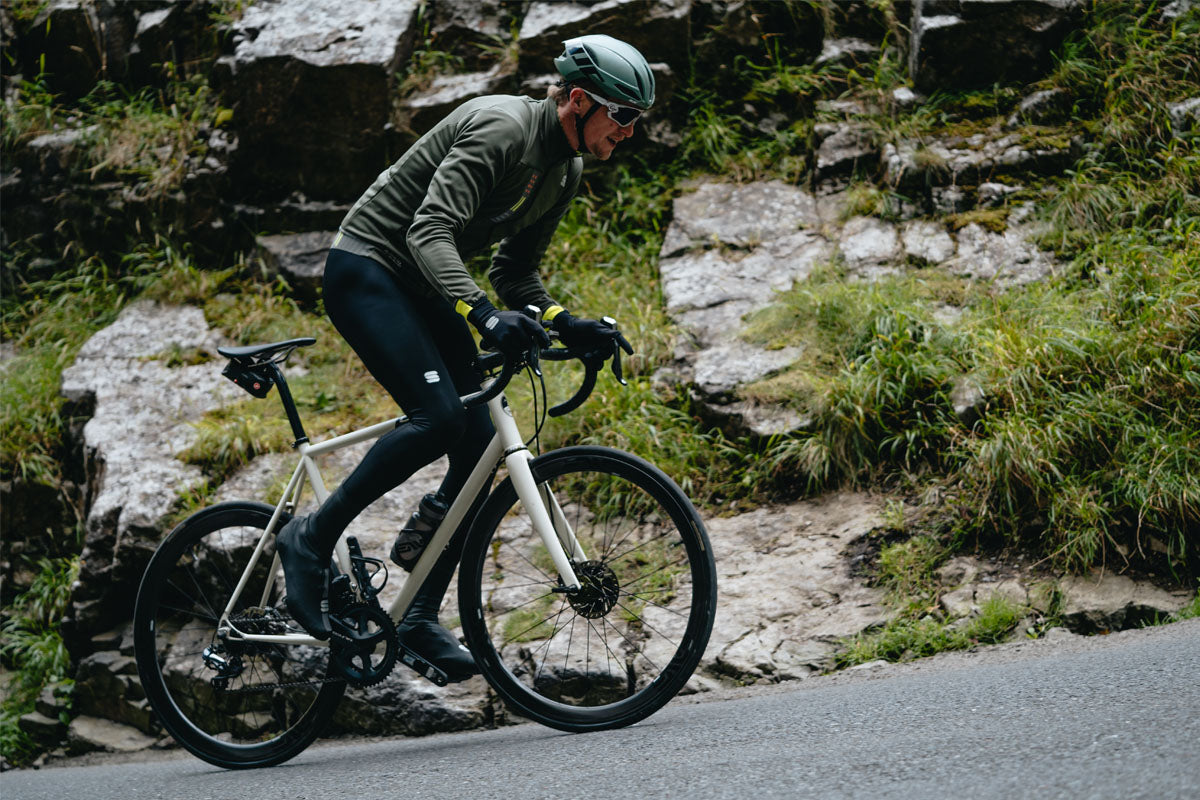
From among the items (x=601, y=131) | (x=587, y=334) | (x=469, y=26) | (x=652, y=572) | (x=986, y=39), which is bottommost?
(x=652, y=572)

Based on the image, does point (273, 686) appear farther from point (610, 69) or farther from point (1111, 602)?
point (1111, 602)

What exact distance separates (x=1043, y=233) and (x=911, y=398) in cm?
176

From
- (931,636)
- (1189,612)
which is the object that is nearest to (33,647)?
(931,636)

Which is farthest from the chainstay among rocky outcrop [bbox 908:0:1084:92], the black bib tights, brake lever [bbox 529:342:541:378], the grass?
rocky outcrop [bbox 908:0:1084:92]

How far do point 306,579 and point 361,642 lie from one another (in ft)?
0.97

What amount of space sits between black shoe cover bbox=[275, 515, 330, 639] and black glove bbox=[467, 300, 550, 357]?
39.8 inches

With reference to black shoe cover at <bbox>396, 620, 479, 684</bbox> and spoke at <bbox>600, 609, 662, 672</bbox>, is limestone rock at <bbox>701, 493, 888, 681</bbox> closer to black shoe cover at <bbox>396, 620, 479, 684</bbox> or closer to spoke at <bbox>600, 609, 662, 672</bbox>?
spoke at <bbox>600, 609, 662, 672</bbox>

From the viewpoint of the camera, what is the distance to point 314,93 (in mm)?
7410

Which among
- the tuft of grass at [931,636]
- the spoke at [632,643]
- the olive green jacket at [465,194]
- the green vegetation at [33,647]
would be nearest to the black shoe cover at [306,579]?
the olive green jacket at [465,194]

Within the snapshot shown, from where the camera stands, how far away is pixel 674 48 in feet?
24.5

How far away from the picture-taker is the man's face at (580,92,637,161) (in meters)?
3.25

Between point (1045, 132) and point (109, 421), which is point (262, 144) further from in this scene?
point (1045, 132)

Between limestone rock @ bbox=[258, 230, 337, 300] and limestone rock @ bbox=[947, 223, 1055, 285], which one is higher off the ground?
limestone rock @ bbox=[947, 223, 1055, 285]

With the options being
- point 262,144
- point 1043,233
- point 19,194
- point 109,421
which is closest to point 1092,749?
point 1043,233
